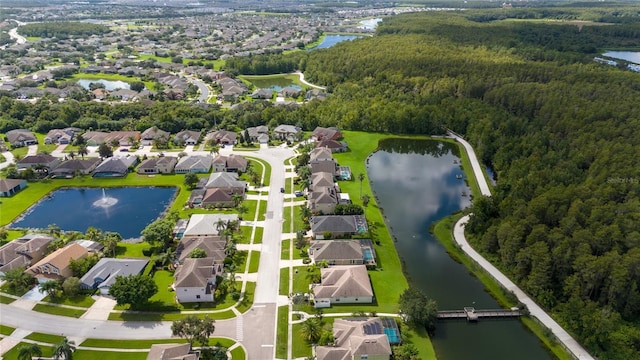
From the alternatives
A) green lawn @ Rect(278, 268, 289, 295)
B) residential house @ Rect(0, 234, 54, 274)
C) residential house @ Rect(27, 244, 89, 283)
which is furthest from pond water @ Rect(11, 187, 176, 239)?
green lawn @ Rect(278, 268, 289, 295)

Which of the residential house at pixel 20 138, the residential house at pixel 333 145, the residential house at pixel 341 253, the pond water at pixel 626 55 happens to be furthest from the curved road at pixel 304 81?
the pond water at pixel 626 55

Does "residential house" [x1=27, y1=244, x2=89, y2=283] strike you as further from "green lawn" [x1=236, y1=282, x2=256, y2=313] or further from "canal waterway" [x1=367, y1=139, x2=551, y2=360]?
"canal waterway" [x1=367, y1=139, x2=551, y2=360]

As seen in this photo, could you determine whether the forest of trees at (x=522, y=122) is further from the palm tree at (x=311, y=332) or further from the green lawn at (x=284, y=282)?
the green lawn at (x=284, y=282)

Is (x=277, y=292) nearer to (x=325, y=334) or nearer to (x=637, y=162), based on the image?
(x=325, y=334)

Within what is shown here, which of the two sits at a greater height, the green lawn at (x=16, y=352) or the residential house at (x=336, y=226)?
the residential house at (x=336, y=226)

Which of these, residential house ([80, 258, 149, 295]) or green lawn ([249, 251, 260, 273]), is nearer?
residential house ([80, 258, 149, 295])

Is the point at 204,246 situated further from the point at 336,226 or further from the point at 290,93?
the point at 290,93

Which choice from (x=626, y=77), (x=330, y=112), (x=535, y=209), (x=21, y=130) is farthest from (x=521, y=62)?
(x=21, y=130)
